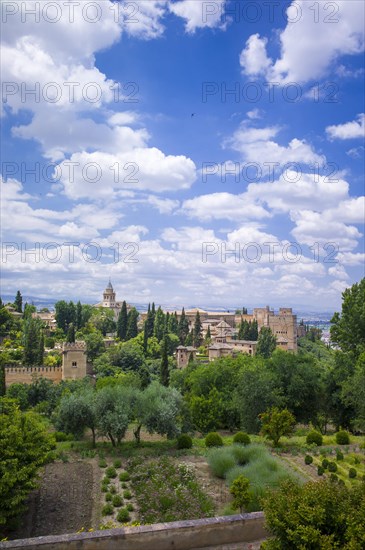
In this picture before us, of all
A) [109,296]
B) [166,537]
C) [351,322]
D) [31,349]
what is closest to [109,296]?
[109,296]

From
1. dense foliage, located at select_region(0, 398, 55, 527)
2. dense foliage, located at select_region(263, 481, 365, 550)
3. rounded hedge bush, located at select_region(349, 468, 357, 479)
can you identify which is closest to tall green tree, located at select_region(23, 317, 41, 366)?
dense foliage, located at select_region(0, 398, 55, 527)

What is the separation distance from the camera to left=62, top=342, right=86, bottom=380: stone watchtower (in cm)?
4953

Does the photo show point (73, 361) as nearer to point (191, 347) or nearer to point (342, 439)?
point (191, 347)

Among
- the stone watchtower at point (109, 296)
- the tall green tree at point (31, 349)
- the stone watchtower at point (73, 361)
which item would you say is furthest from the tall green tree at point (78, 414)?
the stone watchtower at point (109, 296)

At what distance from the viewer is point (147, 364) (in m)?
60.7

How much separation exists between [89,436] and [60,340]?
4913 cm

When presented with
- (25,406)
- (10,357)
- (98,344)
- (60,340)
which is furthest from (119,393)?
(60,340)

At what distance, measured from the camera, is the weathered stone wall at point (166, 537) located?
24.8 ft

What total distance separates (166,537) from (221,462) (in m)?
8.76

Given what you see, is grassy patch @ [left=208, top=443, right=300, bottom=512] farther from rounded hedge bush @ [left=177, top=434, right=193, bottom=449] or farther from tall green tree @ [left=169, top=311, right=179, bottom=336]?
tall green tree @ [left=169, top=311, right=179, bottom=336]

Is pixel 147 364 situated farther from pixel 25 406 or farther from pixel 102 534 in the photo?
pixel 102 534

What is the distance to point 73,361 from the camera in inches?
1966

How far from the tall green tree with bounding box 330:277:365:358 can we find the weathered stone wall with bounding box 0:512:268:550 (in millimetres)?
22778

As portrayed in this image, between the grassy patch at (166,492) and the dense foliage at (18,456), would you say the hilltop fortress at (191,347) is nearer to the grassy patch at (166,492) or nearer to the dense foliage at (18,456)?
the grassy patch at (166,492)
